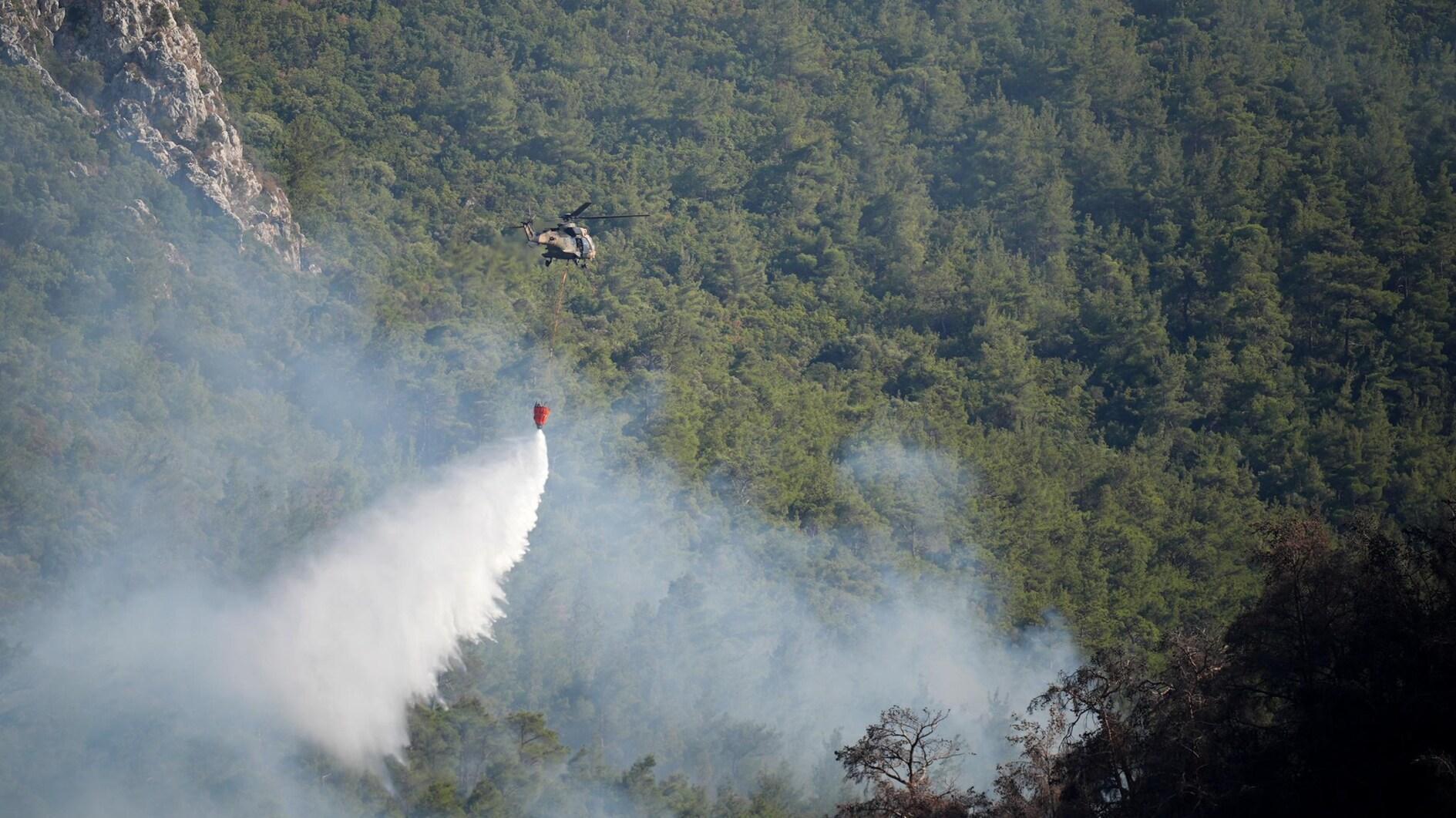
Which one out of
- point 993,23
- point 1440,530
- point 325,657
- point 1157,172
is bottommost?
point 1440,530

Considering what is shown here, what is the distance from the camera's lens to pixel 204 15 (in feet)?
322

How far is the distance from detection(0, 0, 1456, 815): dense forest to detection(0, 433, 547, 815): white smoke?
1.32 m

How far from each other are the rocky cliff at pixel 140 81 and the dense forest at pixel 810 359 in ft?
4.89

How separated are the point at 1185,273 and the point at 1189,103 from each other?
65.1 ft

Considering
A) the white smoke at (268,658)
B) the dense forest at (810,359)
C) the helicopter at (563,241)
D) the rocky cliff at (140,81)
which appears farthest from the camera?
the rocky cliff at (140,81)

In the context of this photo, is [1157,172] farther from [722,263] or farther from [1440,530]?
[1440,530]

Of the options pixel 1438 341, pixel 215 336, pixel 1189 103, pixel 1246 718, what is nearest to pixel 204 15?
pixel 215 336

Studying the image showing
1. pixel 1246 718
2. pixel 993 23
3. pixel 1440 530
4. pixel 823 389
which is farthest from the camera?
pixel 993 23

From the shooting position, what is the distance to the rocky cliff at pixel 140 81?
76.5m

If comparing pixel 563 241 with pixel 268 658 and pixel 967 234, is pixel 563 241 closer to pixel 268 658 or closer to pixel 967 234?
pixel 268 658

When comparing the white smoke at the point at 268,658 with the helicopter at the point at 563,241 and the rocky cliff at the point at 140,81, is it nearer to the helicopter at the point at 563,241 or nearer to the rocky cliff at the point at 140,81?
the helicopter at the point at 563,241

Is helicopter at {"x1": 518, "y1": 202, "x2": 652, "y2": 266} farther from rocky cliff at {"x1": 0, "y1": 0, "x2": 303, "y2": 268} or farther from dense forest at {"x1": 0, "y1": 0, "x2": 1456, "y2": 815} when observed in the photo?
rocky cliff at {"x1": 0, "y1": 0, "x2": 303, "y2": 268}

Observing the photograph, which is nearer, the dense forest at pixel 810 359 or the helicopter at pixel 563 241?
the helicopter at pixel 563 241

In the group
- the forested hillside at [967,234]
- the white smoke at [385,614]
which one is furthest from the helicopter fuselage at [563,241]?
the forested hillside at [967,234]
